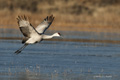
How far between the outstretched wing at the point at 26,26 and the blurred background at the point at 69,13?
1771 cm

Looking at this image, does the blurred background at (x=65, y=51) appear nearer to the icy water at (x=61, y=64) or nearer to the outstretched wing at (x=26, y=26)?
the icy water at (x=61, y=64)

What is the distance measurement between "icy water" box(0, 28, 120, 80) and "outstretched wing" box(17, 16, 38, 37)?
99 cm

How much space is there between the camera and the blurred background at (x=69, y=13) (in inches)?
1319

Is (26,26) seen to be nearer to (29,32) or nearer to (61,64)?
(29,32)

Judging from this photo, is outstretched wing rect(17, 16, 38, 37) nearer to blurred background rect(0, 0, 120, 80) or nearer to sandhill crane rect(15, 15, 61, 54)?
sandhill crane rect(15, 15, 61, 54)

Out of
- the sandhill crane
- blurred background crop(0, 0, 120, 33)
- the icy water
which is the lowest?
blurred background crop(0, 0, 120, 33)

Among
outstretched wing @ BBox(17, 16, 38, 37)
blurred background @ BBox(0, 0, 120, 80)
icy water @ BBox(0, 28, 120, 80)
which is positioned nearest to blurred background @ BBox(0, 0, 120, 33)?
blurred background @ BBox(0, 0, 120, 80)

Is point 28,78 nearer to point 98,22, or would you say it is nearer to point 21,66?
point 21,66

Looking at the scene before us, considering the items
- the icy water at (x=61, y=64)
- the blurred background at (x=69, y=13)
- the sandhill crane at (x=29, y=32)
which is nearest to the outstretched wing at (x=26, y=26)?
the sandhill crane at (x=29, y=32)

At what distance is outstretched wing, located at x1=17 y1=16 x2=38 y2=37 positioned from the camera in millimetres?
13382

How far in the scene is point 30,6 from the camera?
38219mm

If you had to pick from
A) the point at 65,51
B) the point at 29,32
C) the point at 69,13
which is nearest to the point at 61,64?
the point at 29,32

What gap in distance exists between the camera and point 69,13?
37250 millimetres

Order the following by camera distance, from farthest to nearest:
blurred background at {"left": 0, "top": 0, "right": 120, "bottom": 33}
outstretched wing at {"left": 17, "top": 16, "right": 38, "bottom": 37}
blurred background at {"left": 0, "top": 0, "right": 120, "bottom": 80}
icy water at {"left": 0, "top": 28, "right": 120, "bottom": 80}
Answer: blurred background at {"left": 0, "top": 0, "right": 120, "bottom": 33} → outstretched wing at {"left": 17, "top": 16, "right": 38, "bottom": 37} → blurred background at {"left": 0, "top": 0, "right": 120, "bottom": 80} → icy water at {"left": 0, "top": 28, "right": 120, "bottom": 80}
